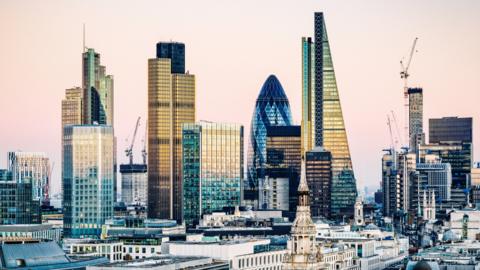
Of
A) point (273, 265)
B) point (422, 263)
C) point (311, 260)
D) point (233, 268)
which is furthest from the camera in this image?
point (273, 265)

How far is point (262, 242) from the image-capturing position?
19862cm

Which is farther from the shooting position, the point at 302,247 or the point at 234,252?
the point at 234,252

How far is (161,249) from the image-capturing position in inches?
7820

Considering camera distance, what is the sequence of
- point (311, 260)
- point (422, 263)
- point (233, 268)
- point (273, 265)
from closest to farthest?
1. point (311, 260)
2. point (422, 263)
3. point (233, 268)
4. point (273, 265)

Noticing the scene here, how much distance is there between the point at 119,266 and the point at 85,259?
21438 mm

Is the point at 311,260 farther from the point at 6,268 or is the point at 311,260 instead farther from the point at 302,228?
the point at 6,268

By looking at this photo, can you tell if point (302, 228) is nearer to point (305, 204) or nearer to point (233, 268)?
point (305, 204)

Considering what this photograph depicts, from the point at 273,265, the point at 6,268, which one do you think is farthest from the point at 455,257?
the point at 6,268

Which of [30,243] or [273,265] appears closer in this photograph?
[30,243]

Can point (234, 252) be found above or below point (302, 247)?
below

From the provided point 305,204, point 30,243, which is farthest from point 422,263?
point 30,243

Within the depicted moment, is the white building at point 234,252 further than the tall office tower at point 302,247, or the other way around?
the white building at point 234,252

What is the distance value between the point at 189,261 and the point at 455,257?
45102 mm

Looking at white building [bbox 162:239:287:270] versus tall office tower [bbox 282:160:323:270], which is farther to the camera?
white building [bbox 162:239:287:270]
